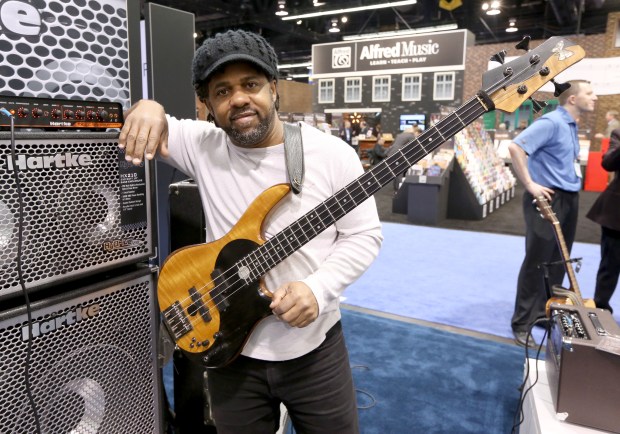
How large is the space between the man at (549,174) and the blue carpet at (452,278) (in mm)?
513

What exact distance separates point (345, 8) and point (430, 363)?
11.6 meters

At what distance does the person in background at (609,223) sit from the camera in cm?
314

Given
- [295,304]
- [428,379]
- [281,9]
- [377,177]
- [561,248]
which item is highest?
[281,9]

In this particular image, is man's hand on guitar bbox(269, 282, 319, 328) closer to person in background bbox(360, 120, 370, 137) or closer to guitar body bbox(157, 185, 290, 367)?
guitar body bbox(157, 185, 290, 367)

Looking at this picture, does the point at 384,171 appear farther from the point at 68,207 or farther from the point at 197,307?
the point at 68,207

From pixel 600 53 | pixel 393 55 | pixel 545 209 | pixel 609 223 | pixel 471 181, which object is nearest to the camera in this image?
pixel 545 209

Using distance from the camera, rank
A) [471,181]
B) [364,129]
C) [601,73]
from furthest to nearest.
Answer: [364,129] → [601,73] → [471,181]

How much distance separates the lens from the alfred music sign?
10.7m

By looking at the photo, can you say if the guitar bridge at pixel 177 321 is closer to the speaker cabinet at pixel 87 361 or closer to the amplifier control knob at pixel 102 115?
the speaker cabinet at pixel 87 361

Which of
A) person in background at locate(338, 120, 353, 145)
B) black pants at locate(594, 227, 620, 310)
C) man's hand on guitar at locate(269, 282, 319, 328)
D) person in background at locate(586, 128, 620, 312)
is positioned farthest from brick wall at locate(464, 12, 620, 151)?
man's hand on guitar at locate(269, 282, 319, 328)

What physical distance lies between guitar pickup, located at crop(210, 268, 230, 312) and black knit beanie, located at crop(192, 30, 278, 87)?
0.49m

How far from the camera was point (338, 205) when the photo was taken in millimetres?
1157

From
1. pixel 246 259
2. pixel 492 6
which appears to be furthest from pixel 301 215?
pixel 492 6

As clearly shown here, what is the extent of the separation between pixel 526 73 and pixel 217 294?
A: 3.36 ft
